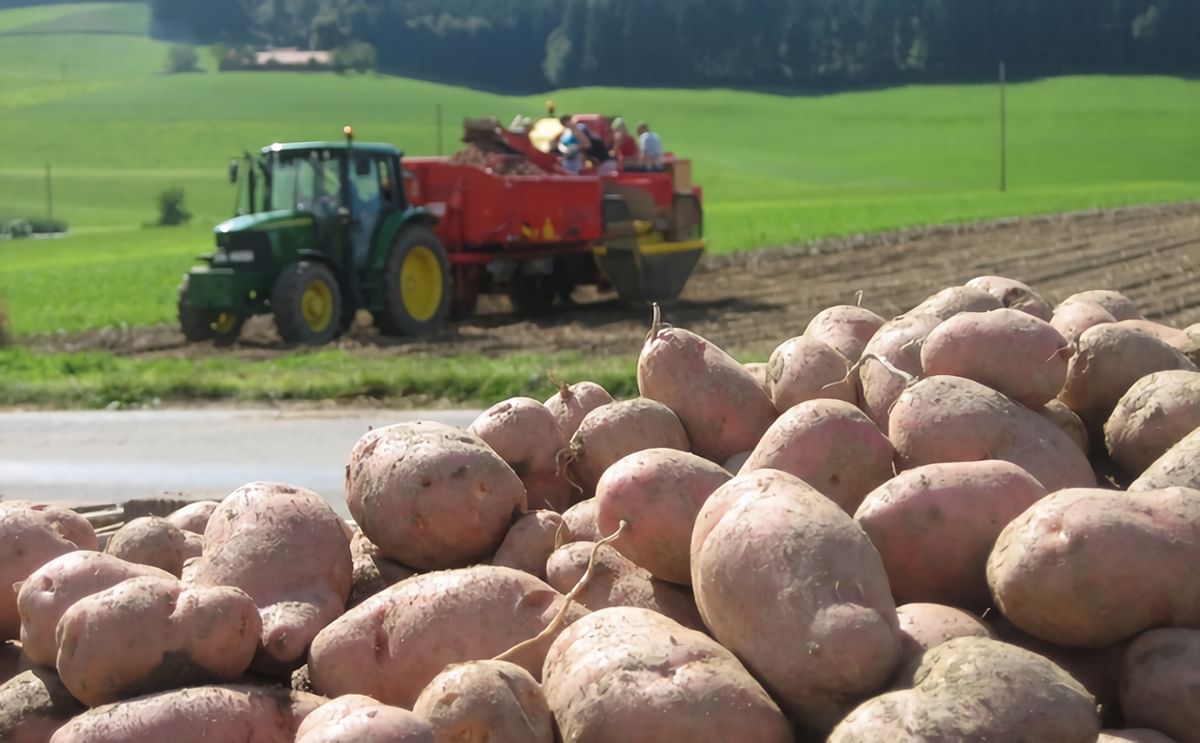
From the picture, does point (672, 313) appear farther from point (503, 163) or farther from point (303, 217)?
point (303, 217)

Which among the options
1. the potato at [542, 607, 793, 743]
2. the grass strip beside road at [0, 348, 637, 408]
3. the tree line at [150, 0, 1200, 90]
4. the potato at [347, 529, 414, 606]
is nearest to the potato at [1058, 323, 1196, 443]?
the potato at [542, 607, 793, 743]

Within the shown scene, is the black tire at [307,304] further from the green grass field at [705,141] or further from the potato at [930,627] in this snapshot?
the green grass field at [705,141]

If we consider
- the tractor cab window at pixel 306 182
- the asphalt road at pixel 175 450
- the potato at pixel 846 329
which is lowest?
the asphalt road at pixel 175 450

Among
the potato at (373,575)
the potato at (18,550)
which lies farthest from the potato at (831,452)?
the potato at (18,550)

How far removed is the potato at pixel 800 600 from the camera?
2.29m

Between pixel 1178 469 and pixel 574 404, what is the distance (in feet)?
5.03

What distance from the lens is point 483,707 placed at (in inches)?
87.7

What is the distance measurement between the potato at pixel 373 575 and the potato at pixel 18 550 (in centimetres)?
63

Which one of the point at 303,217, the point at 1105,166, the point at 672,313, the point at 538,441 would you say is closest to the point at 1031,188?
the point at 1105,166

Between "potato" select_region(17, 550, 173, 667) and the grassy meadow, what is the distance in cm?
2561

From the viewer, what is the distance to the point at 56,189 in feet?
190

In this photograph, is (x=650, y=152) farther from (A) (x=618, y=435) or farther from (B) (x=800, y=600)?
(B) (x=800, y=600)

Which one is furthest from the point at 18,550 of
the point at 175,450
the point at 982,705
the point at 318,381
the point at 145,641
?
the point at 318,381

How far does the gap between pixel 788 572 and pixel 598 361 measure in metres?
9.52
